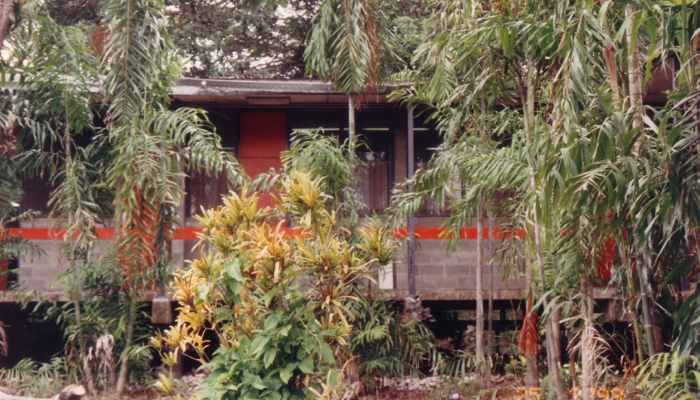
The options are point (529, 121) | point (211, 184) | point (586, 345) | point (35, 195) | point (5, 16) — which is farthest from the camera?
point (211, 184)

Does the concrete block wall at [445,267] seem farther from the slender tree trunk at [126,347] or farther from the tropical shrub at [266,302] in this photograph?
the tropical shrub at [266,302]

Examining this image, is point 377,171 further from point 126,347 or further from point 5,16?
point 5,16

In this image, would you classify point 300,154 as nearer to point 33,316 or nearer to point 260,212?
point 260,212

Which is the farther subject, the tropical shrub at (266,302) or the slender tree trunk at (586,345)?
the tropical shrub at (266,302)

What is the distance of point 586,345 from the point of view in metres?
3.57

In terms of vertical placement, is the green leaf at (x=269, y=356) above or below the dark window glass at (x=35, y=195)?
below

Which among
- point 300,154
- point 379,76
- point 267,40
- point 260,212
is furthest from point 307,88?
point 267,40

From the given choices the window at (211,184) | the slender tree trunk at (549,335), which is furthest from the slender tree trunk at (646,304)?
the window at (211,184)

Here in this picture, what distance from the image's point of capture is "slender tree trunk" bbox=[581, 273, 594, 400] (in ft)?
11.6

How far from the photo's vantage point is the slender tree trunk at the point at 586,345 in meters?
3.54

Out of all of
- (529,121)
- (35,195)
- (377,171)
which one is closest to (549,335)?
(529,121)

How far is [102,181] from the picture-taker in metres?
5.82

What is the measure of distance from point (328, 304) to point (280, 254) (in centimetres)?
48

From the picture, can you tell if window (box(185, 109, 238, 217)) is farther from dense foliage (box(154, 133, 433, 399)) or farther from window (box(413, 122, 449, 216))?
dense foliage (box(154, 133, 433, 399))
